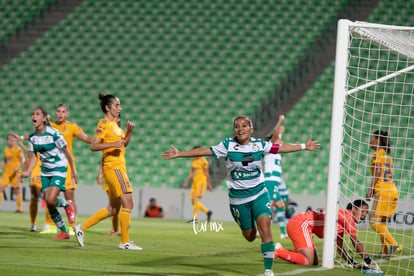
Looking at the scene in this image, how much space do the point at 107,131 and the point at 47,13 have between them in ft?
59.6

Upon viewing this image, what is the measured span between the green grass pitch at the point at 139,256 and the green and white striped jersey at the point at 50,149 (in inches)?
43.2

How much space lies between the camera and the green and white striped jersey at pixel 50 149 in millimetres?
12302

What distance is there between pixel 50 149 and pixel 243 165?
15.2 feet

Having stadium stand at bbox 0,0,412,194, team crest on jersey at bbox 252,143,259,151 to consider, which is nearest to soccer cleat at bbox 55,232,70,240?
team crest on jersey at bbox 252,143,259,151

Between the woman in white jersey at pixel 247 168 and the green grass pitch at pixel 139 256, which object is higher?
the woman in white jersey at pixel 247 168

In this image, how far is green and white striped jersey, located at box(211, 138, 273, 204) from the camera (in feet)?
28.4

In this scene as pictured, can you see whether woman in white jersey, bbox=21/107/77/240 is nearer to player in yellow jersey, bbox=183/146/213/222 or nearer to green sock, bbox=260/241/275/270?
green sock, bbox=260/241/275/270

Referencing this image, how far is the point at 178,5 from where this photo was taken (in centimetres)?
2817

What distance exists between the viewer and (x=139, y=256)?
34.3 ft

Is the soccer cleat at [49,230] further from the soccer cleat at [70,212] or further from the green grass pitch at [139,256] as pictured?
the soccer cleat at [70,212]

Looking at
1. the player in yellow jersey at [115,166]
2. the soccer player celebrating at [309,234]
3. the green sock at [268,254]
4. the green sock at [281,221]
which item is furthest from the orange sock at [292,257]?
the green sock at [281,221]

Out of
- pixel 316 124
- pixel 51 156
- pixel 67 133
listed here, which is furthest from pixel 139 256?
pixel 316 124

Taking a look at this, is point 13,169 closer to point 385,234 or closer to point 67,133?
point 67,133

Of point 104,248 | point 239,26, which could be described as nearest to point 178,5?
point 239,26
